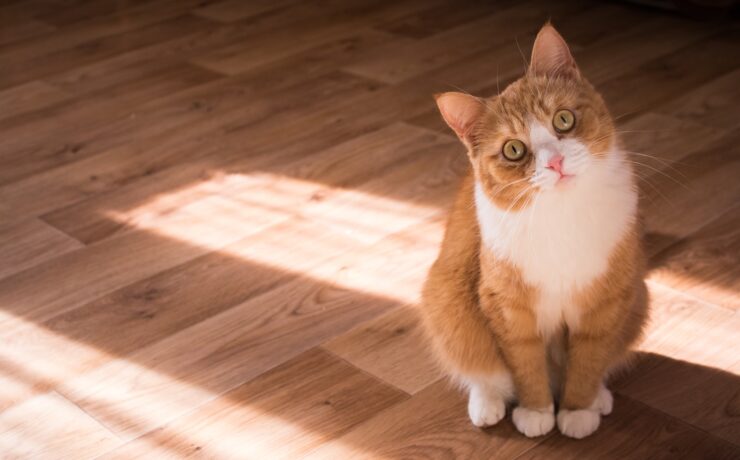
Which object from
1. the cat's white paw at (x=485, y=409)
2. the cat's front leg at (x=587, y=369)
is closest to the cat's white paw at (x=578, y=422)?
the cat's front leg at (x=587, y=369)

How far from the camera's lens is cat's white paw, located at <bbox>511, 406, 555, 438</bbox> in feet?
5.20

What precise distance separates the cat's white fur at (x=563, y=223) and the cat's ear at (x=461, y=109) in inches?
4.0

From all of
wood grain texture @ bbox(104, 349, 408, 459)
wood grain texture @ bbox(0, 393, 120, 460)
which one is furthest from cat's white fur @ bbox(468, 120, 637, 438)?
wood grain texture @ bbox(0, 393, 120, 460)

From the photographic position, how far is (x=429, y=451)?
1609mm

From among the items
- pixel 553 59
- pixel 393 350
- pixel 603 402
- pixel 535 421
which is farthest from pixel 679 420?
pixel 553 59

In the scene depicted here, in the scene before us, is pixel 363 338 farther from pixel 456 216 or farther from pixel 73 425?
pixel 73 425

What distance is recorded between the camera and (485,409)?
1.63 metres

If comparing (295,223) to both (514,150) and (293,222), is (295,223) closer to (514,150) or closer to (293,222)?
(293,222)

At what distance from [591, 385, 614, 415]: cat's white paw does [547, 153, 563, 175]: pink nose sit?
1.44 feet

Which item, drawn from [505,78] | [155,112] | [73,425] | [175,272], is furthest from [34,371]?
[505,78]

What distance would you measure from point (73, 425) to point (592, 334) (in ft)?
3.00

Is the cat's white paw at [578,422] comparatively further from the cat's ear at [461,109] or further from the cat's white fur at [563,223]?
the cat's ear at [461,109]

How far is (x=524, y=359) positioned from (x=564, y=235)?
22 centimetres

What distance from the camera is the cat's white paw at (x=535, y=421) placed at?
1.58 meters
